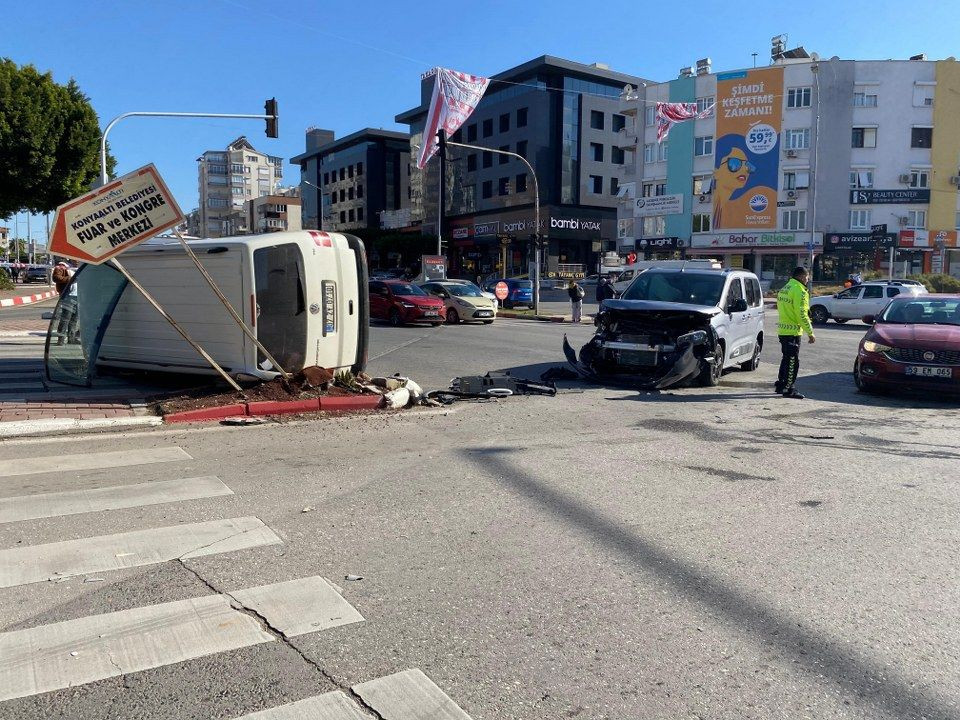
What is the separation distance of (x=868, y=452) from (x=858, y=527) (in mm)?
2653

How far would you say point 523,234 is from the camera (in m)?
67.6

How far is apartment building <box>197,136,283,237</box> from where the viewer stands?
5212 inches

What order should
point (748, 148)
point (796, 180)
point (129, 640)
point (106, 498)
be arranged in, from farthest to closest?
point (748, 148) < point (796, 180) < point (106, 498) < point (129, 640)

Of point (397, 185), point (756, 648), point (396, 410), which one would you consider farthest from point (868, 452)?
point (397, 185)

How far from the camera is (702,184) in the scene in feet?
187

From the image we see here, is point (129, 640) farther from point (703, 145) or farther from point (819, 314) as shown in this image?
point (703, 145)

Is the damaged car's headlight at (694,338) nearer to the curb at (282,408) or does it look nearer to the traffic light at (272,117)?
the curb at (282,408)

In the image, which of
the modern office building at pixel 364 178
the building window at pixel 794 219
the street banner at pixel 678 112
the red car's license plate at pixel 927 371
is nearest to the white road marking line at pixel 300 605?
the red car's license plate at pixel 927 371

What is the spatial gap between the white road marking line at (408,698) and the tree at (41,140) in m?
31.9

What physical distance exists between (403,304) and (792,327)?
1452cm

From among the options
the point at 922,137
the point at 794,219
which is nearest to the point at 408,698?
the point at 794,219

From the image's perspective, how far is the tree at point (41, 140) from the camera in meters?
28.6

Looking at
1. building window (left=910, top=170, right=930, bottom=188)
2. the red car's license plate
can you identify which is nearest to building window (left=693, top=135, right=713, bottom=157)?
building window (left=910, top=170, right=930, bottom=188)

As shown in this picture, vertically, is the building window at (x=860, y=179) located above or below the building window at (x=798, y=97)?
below
